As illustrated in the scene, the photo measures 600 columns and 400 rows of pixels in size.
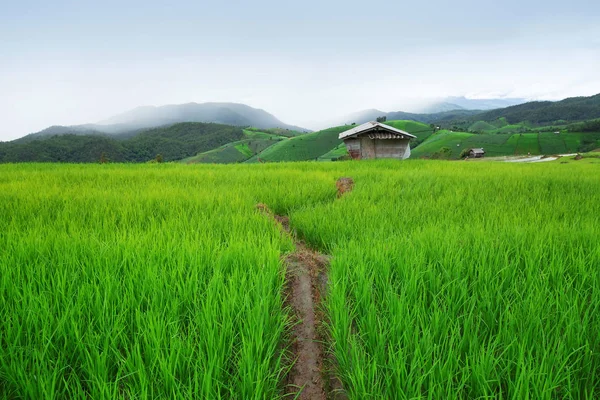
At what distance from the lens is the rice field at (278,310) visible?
0.95 metres

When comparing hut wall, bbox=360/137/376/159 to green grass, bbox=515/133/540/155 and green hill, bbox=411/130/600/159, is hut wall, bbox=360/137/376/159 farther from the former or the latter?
green grass, bbox=515/133/540/155

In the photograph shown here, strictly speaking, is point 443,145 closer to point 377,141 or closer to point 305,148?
point 305,148

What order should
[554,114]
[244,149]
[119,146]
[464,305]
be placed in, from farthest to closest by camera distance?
[554,114], [244,149], [119,146], [464,305]

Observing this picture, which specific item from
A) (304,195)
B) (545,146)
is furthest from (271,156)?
(304,195)

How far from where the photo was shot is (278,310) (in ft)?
4.69

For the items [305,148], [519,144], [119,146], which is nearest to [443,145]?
[519,144]

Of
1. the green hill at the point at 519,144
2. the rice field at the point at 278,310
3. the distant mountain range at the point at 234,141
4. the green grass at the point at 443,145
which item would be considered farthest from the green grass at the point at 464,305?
the distant mountain range at the point at 234,141

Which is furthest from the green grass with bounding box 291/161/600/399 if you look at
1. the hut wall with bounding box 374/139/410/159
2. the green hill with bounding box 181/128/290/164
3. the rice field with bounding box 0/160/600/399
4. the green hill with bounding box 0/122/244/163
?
the green hill with bounding box 181/128/290/164

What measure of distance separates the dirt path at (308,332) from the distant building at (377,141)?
14.9 metres

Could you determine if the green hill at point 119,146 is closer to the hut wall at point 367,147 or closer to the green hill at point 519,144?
the hut wall at point 367,147

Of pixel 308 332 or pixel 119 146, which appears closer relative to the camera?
pixel 308 332

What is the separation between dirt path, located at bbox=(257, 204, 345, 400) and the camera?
1.10 metres

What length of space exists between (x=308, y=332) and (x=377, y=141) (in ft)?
52.7

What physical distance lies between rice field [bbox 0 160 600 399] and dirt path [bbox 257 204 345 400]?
50mm
